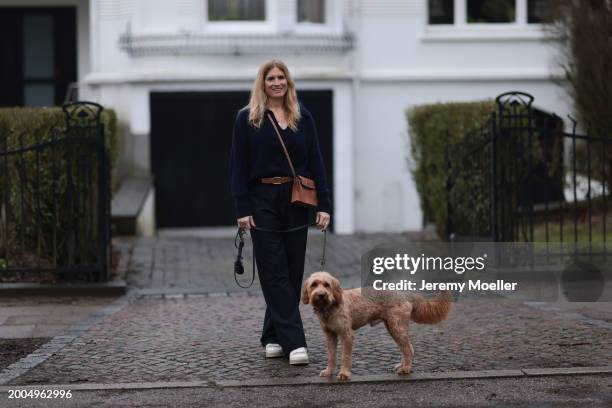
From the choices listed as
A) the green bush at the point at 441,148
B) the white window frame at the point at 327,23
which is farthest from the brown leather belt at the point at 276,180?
the white window frame at the point at 327,23

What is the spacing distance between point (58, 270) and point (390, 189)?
773 centimetres

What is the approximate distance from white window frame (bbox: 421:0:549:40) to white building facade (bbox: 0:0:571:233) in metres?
0.02

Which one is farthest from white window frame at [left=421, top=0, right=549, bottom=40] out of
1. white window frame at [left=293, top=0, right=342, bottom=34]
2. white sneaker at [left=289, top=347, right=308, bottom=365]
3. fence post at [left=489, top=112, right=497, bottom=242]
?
white sneaker at [left=289, top=347, right=308, bottom=365]

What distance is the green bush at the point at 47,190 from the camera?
12312mm

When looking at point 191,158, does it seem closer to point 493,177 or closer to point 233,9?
point 233,9

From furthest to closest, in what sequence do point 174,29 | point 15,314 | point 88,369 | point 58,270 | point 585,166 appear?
1. point 174,29
2. point 585,166
3. point 58,270
4. point 15,314
5. point 88,369

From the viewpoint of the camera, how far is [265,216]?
8273 mm

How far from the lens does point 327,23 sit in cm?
1869

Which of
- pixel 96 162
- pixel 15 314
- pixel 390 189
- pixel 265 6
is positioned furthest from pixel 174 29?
pixel 15 314

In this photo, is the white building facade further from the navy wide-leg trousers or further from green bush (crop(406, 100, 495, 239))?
the navy wide-leg trousers

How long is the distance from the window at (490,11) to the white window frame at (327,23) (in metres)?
2.25

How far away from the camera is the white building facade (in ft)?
59.2

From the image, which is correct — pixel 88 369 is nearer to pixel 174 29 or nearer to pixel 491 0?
pixel 174 29

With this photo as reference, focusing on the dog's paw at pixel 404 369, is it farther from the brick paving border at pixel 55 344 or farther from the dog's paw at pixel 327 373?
the brick paving border at pixel 55 344
